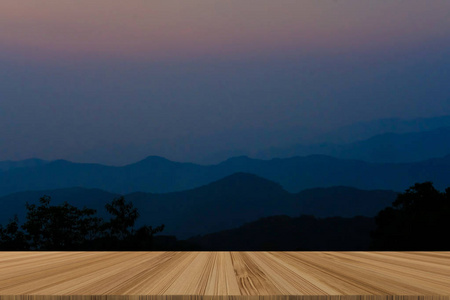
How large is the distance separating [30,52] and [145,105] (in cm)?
991

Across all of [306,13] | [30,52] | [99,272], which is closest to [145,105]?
[30,52]

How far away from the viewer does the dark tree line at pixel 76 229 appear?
1194cm

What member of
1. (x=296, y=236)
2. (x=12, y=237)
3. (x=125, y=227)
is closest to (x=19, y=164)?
(x=12, y=237)

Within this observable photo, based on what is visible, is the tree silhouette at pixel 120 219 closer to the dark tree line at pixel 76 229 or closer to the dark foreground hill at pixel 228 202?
the dark tree line at pixel 76 229

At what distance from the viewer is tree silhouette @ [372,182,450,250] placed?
10.1 m

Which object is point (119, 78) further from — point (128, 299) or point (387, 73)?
point (128, 299)

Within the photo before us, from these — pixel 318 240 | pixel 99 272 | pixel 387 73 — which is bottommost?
pixel 318 240

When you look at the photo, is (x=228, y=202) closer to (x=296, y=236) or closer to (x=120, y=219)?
(x=296, y=236)

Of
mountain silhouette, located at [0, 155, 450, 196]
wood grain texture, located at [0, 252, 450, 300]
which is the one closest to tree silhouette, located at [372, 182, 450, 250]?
wood grain texture, located at [0, 252, 450, 300]

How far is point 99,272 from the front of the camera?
86cm

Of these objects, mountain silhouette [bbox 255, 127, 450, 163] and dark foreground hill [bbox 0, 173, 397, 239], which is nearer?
dark foreground hill [bbox 0, 173, 397, 239]

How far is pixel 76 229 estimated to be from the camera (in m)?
12.6

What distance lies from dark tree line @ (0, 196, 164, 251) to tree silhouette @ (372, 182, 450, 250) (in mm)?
7295

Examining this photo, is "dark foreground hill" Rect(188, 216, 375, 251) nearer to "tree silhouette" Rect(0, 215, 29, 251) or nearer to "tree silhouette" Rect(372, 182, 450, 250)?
"tree silhouette" Rect(372, 182, 450, 250)
